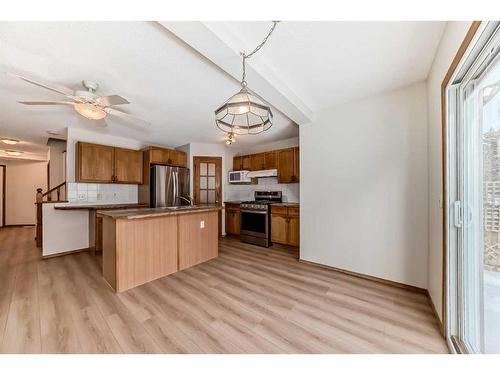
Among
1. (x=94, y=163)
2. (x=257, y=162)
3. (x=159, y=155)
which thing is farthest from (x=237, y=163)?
(x=94, y=163)

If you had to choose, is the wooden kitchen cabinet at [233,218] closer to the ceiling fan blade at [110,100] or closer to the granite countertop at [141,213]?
the granite countertop at [141,213]

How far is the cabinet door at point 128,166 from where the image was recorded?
3922mm

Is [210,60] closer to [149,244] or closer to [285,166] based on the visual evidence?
[149,244]

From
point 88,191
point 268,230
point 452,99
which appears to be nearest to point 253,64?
point 452,99

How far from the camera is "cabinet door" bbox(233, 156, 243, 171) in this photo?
4.97 m

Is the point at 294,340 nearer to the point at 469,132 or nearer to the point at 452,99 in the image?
the point at 469,132

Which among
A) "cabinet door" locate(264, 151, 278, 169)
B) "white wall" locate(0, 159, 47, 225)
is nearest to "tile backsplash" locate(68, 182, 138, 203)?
"cabinet door" locate(264, 151, 278, 169)

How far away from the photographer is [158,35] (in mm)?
1436

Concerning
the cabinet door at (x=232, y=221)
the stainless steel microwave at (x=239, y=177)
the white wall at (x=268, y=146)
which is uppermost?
the white wall at (x=268, y=146)

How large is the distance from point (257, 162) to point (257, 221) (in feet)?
4.67

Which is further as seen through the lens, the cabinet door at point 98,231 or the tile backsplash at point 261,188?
the tile backsplash at point 261,188

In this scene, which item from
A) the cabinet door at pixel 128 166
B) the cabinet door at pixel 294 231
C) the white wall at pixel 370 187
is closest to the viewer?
the white wall at pixel 370 187

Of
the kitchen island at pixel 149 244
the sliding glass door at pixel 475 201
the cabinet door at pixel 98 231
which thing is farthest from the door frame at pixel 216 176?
the sliding glass door at pixel 475 201
